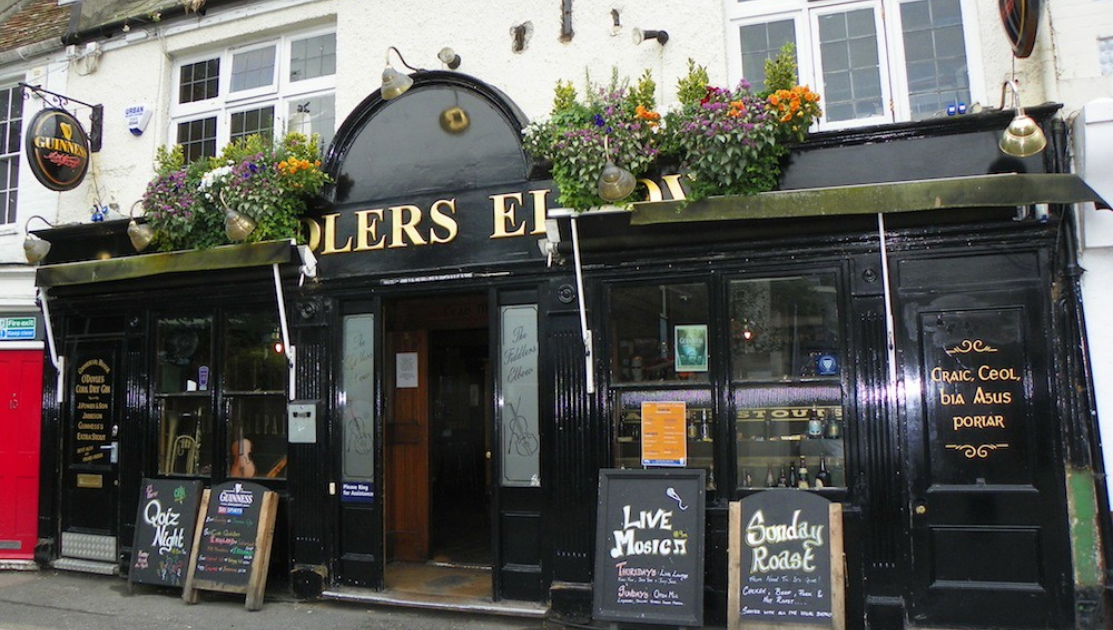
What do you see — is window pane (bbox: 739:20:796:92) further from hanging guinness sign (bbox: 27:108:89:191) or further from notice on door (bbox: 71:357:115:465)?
notice on door (bbox: 71:357:115:465)

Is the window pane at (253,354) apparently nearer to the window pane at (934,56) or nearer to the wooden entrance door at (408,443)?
the wooden entrance door at (408,443)

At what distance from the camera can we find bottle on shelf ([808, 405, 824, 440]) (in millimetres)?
6055

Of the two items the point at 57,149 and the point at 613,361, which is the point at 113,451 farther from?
the point at 613,361

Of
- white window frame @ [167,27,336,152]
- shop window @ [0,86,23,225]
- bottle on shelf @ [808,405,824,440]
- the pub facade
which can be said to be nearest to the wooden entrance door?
the pub facade

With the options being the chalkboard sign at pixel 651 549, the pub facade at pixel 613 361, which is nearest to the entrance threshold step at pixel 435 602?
the pub facade at pixel 613 361

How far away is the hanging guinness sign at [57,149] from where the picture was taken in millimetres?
8172

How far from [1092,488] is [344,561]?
20.0ft

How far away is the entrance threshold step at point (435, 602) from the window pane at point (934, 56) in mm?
5223

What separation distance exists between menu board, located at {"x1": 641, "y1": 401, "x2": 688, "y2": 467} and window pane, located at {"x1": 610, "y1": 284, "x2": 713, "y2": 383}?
0.26 meters

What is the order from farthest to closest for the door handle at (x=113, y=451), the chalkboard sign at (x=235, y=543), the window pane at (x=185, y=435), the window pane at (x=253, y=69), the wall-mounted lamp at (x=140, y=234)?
the window pane at (x=253, y=69) → the door handle at (x=113, y=451) → the window pane at (x=185, y=435) → the wall-mounted lamp at (x=140, y=234) → the chalkboard sign at (x=235, y=543)

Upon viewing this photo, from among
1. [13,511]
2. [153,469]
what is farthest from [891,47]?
[13,511]

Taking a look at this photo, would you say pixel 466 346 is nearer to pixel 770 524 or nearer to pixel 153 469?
pixel 153 469

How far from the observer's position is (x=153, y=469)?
805cm

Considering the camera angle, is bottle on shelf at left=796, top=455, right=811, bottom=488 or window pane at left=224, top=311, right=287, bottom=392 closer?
bottle on shelf at left=796, top=455, right=811, bottom=488
